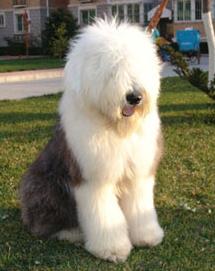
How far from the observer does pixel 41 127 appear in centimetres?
853

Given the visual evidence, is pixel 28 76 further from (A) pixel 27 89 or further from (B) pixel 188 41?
(B) pixel 188 41

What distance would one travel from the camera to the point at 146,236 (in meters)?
4.11

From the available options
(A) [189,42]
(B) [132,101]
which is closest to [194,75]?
(B) [132,101]

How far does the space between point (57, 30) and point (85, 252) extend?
25.2m

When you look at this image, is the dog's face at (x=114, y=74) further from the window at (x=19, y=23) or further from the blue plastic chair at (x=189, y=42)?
the window at (x=19, y=23)

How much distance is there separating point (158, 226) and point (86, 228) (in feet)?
2.08

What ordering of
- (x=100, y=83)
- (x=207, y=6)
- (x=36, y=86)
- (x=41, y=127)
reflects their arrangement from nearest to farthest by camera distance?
(x=100, y=83)
(x=41, y=127)
(x=207, y=6)
(x=36, y=86)

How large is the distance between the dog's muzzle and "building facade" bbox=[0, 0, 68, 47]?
35084 mm

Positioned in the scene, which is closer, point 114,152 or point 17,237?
point 114,152

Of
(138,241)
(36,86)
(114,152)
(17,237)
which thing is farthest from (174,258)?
(36,86)

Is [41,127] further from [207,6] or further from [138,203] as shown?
[138,203]

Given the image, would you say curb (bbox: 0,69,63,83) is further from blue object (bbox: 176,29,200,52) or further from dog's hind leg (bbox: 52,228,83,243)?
dog's hind leg (bbox: 52,228,83,243)

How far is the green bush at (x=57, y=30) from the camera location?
2788 centimetres

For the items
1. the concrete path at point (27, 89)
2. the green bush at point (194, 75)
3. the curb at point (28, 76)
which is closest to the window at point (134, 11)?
the curb at point (28, 76)
